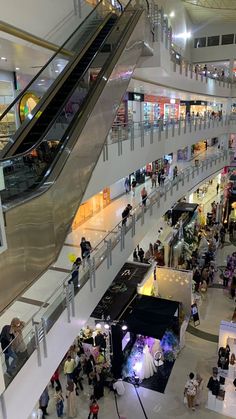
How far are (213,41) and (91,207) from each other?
1879 centimetres

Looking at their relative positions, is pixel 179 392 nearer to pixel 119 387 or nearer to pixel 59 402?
pixel 119 387

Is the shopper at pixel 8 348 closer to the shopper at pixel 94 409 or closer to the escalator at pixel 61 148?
the escalator at pixel 61 148

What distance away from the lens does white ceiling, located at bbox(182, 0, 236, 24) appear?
2064 cm

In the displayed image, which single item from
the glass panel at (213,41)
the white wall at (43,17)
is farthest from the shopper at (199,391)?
the glass panel at (213,41)

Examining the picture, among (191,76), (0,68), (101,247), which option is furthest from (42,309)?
(191,76)

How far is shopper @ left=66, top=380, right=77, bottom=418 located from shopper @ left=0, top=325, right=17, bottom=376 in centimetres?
408

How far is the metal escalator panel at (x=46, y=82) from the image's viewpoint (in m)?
7.12

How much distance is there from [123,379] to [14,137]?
6.71 meters

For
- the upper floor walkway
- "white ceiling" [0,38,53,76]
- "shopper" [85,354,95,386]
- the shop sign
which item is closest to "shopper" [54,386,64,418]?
"shopper" [85,354,95,386]

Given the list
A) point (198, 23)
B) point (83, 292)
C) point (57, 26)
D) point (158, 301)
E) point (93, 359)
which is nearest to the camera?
point (83, 292)

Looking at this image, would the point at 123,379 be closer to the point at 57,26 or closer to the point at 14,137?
the point at 14,137

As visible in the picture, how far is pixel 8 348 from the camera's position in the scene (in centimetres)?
414

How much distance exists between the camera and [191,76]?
1555cm

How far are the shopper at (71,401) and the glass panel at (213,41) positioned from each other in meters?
24.2
